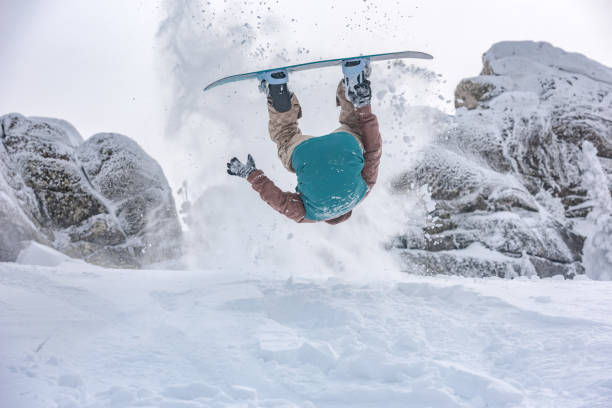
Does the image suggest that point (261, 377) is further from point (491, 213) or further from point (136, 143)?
point (491, 213)

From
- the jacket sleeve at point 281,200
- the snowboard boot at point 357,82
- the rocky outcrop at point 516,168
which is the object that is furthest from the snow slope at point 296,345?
the rocky outcrop at point 516,168

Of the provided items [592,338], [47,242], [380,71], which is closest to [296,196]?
[592,338]

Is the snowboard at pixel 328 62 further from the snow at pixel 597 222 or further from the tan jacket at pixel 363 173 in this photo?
the snow at pixel 597 222

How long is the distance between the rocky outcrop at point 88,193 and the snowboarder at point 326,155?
771 cm

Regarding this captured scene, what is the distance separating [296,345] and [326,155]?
1.64 m

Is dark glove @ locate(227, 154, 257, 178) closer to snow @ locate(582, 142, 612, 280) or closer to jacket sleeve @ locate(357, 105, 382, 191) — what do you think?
jacket sleeve @ locate(357, 105, 382, 191)

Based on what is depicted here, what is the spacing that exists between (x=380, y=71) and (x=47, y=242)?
8.94m

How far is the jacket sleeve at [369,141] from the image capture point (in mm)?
3660

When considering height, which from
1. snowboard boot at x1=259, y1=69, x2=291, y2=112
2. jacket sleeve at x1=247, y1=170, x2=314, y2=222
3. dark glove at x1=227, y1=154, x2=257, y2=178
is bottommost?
jacket sleeve at x1=247, y1=170, x2=314, y2=222

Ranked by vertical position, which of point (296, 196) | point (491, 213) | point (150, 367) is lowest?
point (150, 367)

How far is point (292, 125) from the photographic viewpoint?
155 inches

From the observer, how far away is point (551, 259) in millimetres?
13344

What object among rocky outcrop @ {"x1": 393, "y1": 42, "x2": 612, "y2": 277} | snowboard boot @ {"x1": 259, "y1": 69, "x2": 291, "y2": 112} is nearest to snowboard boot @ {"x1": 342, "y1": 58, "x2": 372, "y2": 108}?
snowboard boot @ {"x1": 259, "y1": 69, "x2": 291, "y2": 112}

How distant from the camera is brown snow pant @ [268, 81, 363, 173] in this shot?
3770 millimetres
